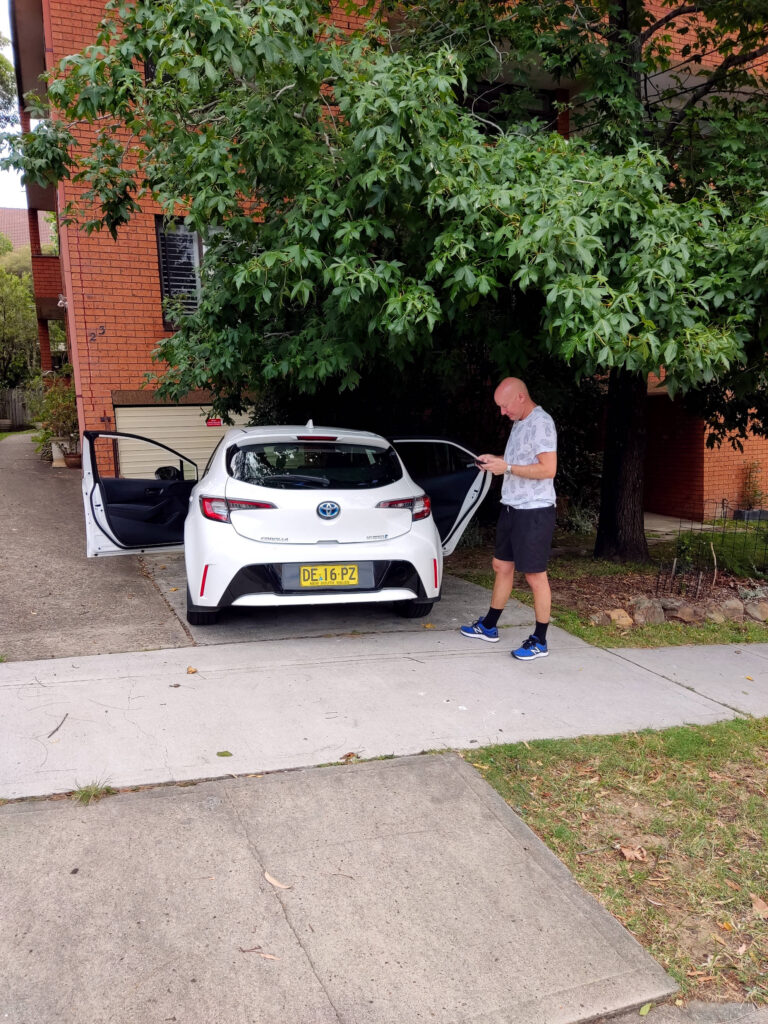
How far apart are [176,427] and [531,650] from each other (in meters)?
7.78

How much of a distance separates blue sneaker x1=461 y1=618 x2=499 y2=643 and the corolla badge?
4.27ft

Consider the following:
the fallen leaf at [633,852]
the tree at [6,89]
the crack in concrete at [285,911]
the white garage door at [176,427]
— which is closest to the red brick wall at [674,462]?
the white garage door at [176,427]

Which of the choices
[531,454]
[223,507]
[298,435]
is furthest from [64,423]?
[531,454]

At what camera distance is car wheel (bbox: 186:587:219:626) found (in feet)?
17.3

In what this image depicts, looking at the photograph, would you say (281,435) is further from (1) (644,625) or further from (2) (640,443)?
(2) (640,443)

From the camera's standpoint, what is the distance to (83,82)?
5621 mm

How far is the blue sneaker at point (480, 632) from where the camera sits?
5.51 metres

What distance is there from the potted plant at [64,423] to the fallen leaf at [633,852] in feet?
50.2

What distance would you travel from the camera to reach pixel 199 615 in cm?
548

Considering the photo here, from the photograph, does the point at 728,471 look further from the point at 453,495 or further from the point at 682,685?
the point at 682,685

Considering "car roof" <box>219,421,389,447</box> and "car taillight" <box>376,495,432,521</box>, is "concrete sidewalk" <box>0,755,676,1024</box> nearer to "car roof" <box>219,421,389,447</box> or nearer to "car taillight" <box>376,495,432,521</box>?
"car taillight" <box>376,495,432,521</box>

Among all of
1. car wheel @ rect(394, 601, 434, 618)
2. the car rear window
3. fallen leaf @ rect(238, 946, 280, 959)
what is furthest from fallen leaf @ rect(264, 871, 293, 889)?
car wheel @ rect(394, 601, 434, 618)

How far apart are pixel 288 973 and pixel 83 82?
19.1 ft

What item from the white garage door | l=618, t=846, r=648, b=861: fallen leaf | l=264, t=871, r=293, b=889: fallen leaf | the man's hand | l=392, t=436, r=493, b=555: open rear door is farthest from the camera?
the white garage door
